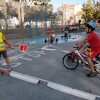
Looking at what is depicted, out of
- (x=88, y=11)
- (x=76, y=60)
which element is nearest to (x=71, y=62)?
(x=76, y=60)

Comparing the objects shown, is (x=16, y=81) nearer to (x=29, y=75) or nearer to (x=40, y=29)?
(x=29, y=75)

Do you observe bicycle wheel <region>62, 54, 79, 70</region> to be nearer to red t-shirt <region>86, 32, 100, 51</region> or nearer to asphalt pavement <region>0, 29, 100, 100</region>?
asphalt pavement <region>0, 29, 100, 100</region>

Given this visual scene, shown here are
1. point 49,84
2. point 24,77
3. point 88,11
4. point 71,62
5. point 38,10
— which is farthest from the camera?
point 38,10

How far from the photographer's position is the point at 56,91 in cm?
560

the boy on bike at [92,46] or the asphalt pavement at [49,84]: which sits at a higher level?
the boy on bike at [92,46]

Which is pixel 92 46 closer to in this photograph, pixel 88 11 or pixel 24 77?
pixel 24 77

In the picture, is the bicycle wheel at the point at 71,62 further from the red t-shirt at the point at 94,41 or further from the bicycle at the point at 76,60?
the red t-shirt at the point at 94,41

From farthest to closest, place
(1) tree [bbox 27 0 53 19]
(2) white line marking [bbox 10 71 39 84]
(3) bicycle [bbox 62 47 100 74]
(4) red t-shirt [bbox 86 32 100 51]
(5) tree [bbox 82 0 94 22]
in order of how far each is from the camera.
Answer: (1) tree [bbox 27 0 53 19] → (5) tree [bbox 82 0 94 22] → (3) bicycle [bbox 62 47 100 74] → (4) red t-shirt [bbox 86 32 100 51] → (2) white line marking [bbox 10 71 39 84]

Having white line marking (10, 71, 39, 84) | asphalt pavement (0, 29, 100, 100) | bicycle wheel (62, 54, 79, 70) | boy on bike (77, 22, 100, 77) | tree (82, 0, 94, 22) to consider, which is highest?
tree (82, 0, 94, 22)

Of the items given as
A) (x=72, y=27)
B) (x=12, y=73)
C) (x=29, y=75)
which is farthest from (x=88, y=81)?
(x=72, y=27)

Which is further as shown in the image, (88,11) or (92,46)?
(88,11)

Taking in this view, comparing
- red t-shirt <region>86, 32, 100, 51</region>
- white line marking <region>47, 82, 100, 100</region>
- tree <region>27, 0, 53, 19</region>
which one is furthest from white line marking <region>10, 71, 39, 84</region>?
tree <region>27, 0, 53, 19</region>

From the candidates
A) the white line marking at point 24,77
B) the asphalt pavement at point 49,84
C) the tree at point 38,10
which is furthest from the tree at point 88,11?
the white line marking at point 24,77

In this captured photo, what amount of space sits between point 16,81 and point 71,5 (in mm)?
108072
